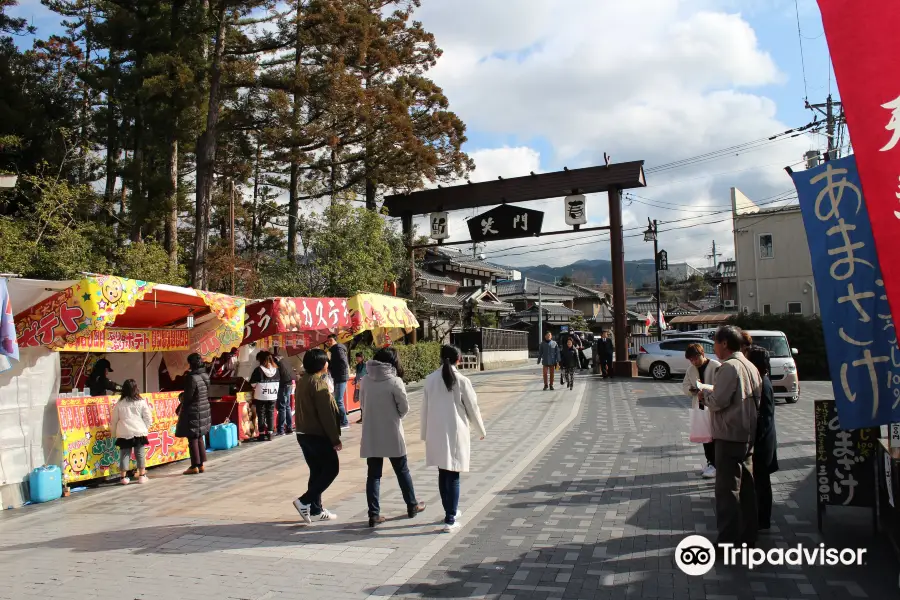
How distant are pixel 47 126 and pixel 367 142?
9292 millimetres

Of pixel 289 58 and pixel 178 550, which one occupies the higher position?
pixel 289 58

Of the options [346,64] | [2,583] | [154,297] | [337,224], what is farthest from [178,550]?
[346,64]

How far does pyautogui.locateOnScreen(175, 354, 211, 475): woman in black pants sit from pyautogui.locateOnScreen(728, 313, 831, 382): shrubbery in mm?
24304

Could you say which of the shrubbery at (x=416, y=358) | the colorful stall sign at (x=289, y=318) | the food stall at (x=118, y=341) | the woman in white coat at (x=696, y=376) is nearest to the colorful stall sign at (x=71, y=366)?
the food stall at (x=118, y=341)

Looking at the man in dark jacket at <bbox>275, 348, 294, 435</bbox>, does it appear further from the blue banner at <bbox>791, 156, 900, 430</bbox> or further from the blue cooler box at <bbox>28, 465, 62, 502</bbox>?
the blue banner at <bbox>791, 156, 900, 430</bbox>

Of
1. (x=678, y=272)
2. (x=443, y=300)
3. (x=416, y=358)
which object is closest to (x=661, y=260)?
(x=443, y=300)

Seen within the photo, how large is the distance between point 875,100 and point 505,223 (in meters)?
19.8

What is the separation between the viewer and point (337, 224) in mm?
19844

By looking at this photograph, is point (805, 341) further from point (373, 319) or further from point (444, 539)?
point (444, 539)

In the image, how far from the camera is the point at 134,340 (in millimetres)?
10773

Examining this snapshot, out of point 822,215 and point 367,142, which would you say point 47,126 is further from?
point 822,215

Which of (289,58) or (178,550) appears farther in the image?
A: (289,58)

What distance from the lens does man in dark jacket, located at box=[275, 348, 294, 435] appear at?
12305 millimetres

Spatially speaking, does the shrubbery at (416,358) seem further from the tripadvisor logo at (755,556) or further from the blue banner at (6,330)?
the tripadvisor logo at (755,556)
